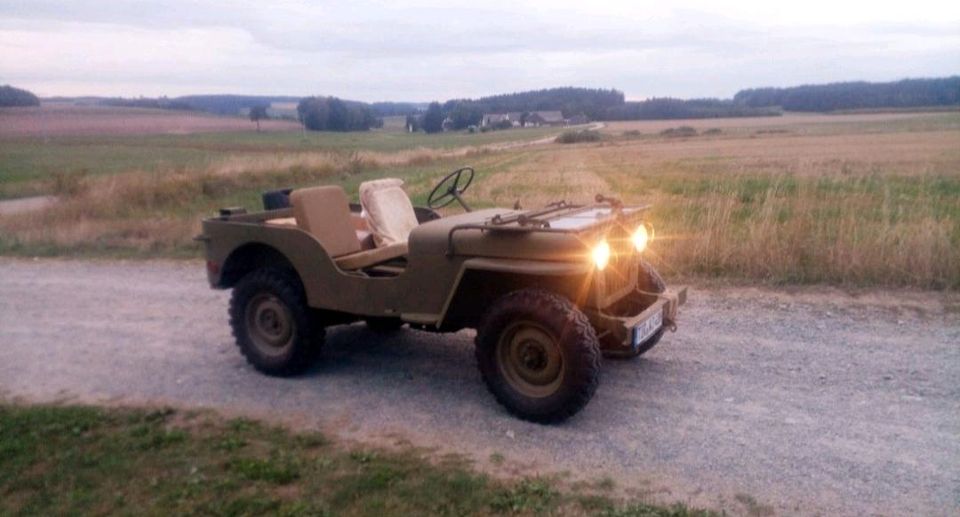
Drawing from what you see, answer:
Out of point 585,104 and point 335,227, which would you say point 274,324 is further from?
point 585,104

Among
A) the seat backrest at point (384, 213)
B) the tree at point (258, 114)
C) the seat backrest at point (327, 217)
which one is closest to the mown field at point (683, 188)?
the tree at point (258, 114)

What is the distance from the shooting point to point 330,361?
6.78 metres

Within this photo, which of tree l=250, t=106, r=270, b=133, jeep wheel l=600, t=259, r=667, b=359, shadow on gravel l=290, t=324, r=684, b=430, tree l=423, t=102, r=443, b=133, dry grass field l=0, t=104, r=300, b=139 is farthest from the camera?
tree l=250, t=106, r=270, b=133

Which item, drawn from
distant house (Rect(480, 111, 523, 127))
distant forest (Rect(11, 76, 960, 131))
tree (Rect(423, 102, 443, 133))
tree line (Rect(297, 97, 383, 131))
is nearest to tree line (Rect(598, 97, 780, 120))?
distant forest (Rect(11, 76, 960, 131))

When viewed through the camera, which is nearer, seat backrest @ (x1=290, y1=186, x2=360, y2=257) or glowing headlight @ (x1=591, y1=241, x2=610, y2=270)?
glowing headlight @ (x1=591, y1=241, x2=610, y2=270)

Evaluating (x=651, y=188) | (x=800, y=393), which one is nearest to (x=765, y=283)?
(x=800, y=393)

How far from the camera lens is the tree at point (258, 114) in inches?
1932

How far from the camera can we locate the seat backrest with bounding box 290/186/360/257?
6289mm

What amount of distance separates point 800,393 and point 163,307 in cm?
666

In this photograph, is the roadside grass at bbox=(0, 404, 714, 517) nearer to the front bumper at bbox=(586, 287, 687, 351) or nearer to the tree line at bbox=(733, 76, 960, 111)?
the front bumper at bbox=(586, 287, 687, 351)

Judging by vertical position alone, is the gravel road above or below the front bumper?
below

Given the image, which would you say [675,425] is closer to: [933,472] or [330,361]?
[933,472]

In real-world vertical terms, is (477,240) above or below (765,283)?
above

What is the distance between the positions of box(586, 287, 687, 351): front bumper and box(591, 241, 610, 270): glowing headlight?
390 millimetres
